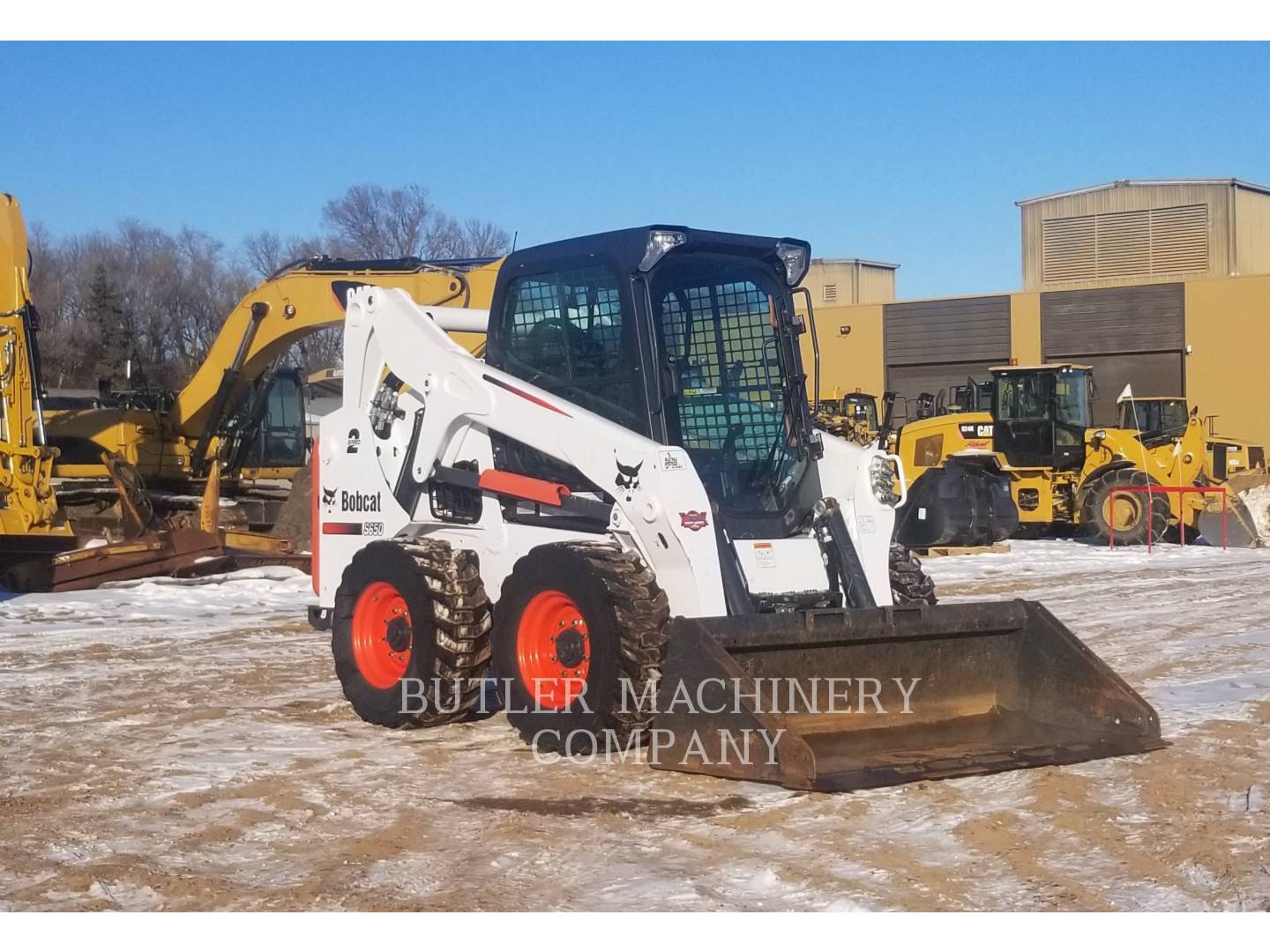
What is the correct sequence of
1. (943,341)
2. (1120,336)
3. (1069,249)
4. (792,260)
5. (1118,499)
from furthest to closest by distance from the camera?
(1069,249)
(943,341)
(1120,336)
(1118,499)
(792,260)

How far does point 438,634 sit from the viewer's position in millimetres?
7539

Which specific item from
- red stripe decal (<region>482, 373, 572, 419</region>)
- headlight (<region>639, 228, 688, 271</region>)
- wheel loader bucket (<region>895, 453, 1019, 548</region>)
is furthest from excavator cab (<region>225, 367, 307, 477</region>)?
headlight (<region>639, 228, 688, 271</region>)

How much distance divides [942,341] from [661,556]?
36.3 metres

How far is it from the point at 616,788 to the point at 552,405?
1.87 m

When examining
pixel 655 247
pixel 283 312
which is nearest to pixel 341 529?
pixel 655 247

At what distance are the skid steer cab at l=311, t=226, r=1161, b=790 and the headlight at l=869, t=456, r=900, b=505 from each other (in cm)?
1

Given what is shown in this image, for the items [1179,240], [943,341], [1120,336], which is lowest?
[1120,336]

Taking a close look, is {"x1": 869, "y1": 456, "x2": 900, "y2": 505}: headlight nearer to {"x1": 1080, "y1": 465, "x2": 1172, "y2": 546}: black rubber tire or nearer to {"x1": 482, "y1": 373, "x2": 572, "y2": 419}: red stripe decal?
{"x1": 482, "y1": 373, "x2": 572, "y2": 419}: red stripe decal

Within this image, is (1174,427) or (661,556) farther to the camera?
(1174,427)

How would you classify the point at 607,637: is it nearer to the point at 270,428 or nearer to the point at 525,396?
the point at 525,396

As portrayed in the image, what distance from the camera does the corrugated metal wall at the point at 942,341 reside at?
4131 cm

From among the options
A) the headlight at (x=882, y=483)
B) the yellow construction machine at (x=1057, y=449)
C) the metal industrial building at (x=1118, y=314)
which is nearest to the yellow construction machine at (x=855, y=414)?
the yellow construction machine at (x=1057, y=449)

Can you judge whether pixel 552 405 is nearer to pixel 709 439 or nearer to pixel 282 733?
pixel 709 439

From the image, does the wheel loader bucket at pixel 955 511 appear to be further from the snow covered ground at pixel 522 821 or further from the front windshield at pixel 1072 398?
the snow covered ground at pixel 522 821
